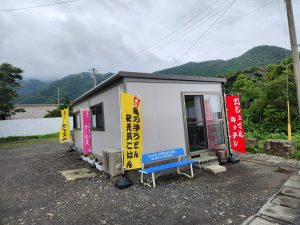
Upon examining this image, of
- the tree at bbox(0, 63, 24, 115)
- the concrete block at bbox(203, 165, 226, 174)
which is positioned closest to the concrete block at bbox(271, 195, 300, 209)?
the concrete block at bbox(203, 165, 226, 174)

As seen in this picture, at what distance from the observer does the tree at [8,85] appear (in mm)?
21891

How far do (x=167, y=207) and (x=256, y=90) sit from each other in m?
12.3

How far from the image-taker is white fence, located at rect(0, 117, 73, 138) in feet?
76.7

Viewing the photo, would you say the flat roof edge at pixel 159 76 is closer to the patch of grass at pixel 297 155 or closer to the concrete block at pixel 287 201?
the patch of grass at pixel 297 155

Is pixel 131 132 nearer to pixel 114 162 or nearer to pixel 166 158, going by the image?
pixel 114 162

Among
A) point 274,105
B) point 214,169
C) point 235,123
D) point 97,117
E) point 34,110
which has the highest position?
point 34,110

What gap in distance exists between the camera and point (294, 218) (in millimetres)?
3662

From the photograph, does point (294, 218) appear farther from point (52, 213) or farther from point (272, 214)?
point (52, 213)

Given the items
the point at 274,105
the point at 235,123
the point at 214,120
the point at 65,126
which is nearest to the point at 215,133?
the point at 214,120

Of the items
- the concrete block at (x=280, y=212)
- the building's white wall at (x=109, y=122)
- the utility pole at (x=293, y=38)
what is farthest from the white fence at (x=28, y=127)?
the concrete block at (x=280, y=212)

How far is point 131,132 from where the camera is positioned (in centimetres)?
572

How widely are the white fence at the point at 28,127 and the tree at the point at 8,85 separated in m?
1.33

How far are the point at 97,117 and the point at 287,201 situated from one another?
6.72m

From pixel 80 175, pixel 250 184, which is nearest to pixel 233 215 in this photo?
pixel 250 184
